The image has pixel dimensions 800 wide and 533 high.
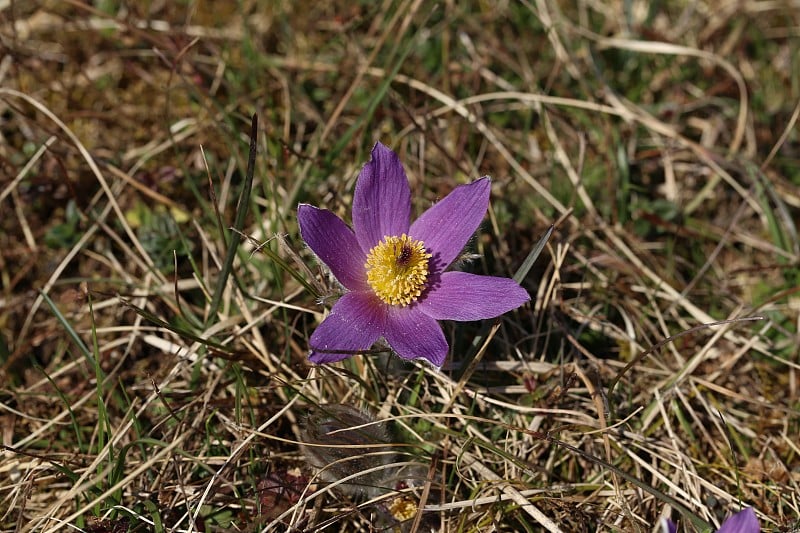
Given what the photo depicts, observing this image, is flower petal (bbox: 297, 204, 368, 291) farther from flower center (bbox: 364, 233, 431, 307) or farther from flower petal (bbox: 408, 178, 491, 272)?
flower petal (bbox: 408, 178, 491, 272)

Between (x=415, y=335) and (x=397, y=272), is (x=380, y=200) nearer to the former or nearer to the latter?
(x=397, y=272)

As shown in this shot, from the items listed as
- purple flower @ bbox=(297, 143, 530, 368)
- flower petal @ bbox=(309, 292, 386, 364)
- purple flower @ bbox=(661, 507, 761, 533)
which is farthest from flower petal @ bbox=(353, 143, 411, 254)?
purple flower @ bbox=(661, 507, 761, 533)

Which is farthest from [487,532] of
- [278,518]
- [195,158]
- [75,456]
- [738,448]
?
[195,158]

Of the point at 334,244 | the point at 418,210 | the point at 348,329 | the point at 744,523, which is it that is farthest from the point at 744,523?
the point at 418,210

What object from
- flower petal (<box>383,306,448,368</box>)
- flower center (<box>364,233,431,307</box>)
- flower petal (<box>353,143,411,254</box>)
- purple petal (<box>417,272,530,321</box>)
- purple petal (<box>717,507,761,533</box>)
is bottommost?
purple petal (<box>717,507,761,533</box>)

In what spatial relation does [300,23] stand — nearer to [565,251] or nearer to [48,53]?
[48,53]

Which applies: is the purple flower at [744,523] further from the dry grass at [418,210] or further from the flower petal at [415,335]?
the flower petal at [415,335]
